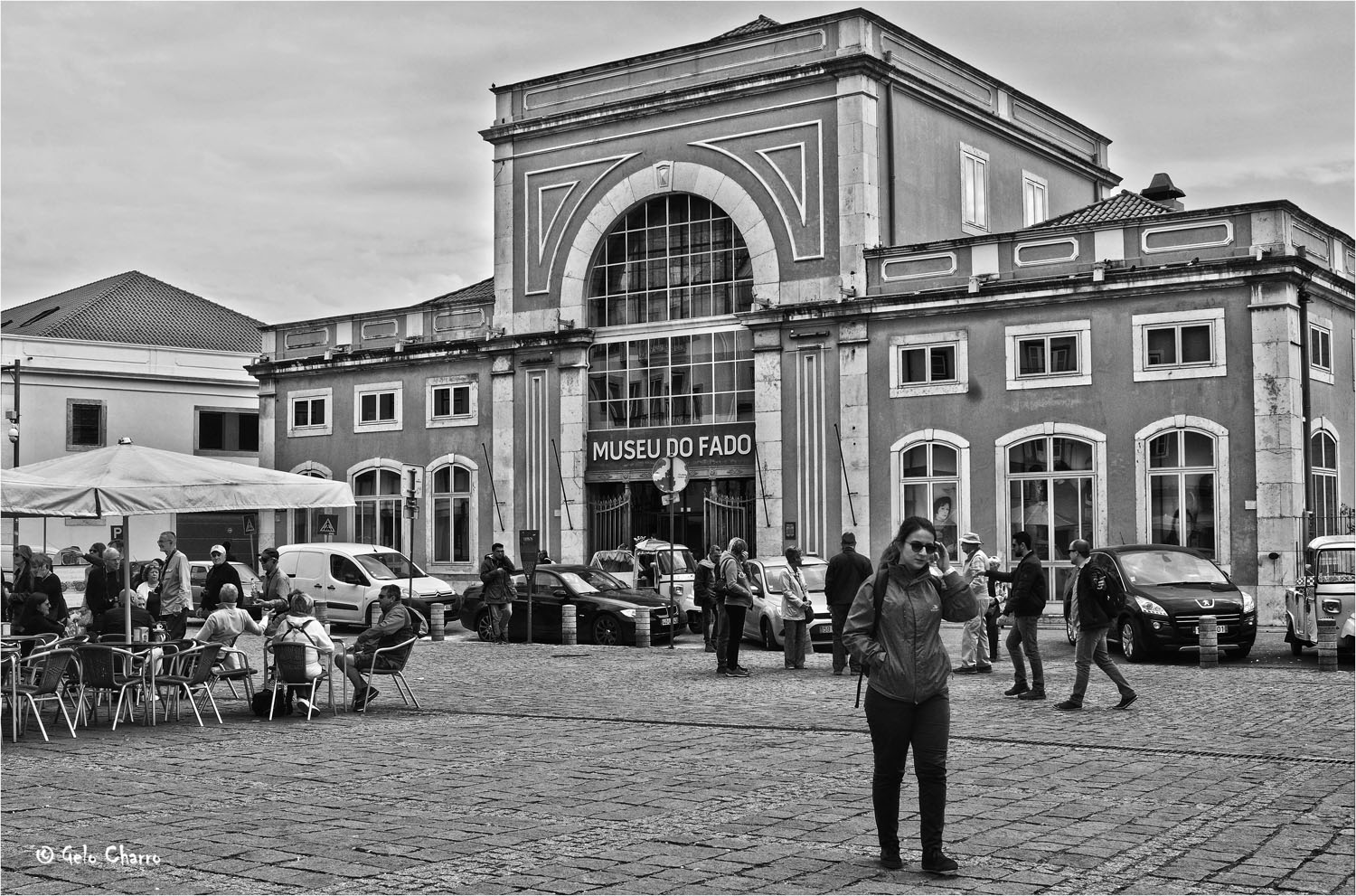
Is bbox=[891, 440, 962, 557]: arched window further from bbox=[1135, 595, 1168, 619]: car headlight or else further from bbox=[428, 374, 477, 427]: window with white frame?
bbox=[428, 374, 477, 427]: window with white frame

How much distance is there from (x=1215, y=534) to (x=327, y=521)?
73.4 feet

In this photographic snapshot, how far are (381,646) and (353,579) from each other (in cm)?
1463

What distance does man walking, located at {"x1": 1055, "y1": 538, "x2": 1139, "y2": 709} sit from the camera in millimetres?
14711

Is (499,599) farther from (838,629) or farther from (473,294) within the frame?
(473,294)

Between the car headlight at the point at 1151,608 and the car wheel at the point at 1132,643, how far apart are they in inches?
9.4

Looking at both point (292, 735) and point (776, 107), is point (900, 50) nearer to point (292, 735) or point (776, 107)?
point (776, 107)

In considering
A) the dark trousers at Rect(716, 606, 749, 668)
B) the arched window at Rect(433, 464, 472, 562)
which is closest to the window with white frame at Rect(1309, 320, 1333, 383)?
the dark trousers at Rect(716, 606, 749, 668)

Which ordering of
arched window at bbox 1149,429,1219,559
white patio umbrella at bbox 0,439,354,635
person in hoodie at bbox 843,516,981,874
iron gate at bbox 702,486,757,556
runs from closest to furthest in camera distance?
person in hoodie at bbox 843,516,981,874
white patio umbrella at bbox 0,439,354,635
arched window at bbox 1149,429,1219,559
iron gate at bbox 702,486,757,556

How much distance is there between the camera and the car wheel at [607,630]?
25500mm

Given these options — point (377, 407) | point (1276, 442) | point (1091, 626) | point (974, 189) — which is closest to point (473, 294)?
point (377, 407)

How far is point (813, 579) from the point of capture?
24547 millimetres

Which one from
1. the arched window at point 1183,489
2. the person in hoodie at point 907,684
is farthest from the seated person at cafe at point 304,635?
the arched window at point 1183,489

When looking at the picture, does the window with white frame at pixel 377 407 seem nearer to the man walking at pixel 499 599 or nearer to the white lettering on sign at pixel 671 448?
the white lettering on sign at pixel 671 448

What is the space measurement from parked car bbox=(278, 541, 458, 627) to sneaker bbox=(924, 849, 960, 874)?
72.0ft
